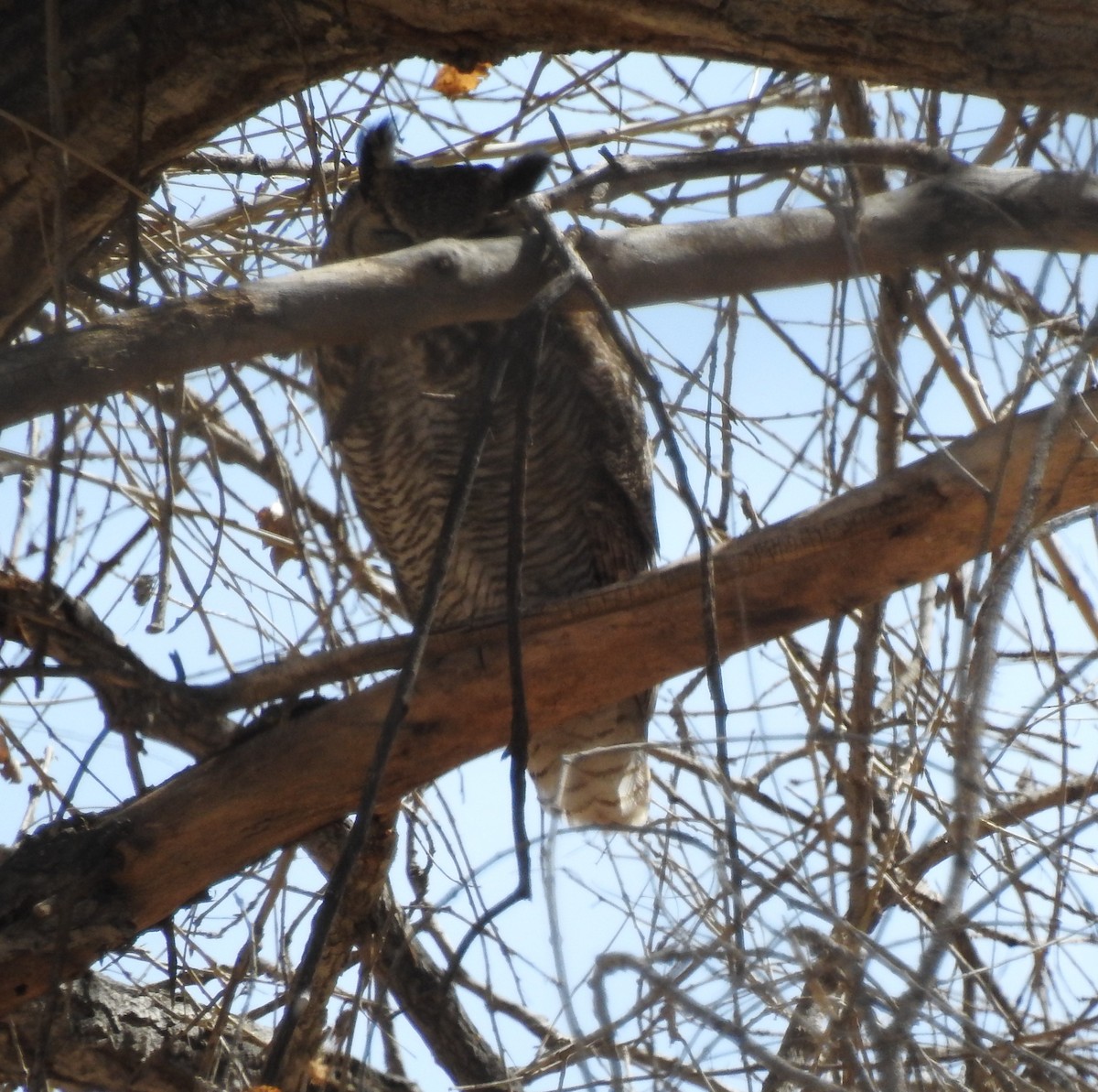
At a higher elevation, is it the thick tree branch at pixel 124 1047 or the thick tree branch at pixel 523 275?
the thick tree branch at pixel 523 275

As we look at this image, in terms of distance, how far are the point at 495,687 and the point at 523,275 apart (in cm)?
73

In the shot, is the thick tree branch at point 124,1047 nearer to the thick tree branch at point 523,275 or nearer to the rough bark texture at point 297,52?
the rough bark texture at point 297,52

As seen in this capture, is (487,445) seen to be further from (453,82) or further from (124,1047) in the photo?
(124,1047)

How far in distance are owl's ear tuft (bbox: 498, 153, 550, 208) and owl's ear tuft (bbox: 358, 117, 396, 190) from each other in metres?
0.31

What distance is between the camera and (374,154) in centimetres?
305

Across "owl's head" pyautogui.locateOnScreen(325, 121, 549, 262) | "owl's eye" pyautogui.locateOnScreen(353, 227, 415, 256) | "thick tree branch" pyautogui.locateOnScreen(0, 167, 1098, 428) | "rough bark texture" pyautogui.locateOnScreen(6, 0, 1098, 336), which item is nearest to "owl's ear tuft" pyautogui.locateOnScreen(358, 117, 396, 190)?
"owl's head" pyautogui.locateOnScreen(325, 121, 549, 262)

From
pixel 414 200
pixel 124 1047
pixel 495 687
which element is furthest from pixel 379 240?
pixel 124 1047

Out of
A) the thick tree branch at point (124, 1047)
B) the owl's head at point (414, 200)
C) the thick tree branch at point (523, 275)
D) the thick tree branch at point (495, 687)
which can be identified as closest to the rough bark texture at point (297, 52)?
the thick tree branch at point (523, 275)

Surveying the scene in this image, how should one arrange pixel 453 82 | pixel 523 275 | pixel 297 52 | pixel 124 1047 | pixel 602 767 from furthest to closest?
A: pixel 602 767, pixel 453 82, pixel 124 1047, pixel 297 52, pixel 523 275

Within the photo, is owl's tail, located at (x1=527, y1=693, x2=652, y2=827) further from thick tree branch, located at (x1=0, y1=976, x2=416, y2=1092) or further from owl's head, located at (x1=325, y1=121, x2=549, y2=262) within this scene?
owl's head, located at (x1=325, y1=121, x2=549, y2=262)

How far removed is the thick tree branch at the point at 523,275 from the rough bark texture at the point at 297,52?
0.16 metres

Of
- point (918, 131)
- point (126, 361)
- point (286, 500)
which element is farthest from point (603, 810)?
point (126, 361)

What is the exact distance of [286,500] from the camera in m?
2.71

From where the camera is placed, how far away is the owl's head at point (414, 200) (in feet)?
9.64
